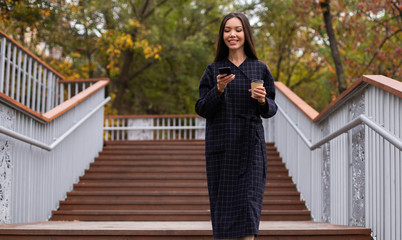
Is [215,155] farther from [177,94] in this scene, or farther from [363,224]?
[177,94]

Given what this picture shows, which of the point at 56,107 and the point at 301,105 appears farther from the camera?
the point at 301,105

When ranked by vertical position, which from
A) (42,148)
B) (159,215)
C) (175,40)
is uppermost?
(175,40)

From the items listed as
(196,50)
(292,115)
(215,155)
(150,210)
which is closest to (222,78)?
(215,155)

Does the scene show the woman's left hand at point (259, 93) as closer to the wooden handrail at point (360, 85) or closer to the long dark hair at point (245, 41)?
the long dark hair at point (245, 41)

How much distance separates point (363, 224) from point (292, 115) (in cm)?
291

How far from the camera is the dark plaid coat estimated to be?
8.16 ft

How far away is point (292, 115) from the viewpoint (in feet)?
21.2

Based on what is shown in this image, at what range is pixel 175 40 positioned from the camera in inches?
551

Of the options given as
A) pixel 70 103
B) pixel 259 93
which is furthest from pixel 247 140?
pixel 70 103

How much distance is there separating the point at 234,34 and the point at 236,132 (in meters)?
0.52

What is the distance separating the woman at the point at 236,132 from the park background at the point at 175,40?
5724 mm

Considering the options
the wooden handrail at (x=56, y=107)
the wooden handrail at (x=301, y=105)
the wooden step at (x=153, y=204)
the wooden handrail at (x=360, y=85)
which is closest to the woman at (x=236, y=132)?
the wooden handrail at (x=360, y=85)

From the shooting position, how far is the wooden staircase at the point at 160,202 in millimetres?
3689

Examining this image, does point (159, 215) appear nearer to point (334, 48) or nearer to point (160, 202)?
point (160, 202)
